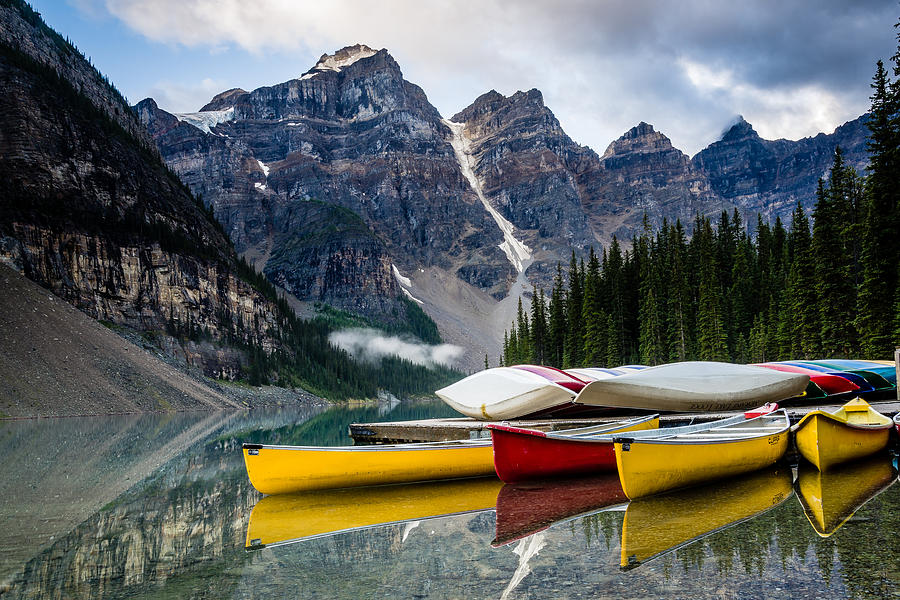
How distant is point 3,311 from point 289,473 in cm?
6976

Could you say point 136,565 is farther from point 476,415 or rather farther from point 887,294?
point 887,294

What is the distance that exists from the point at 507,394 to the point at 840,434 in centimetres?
936

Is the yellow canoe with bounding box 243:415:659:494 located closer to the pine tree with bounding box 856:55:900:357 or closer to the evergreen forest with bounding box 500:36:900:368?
the evergreen forest with bounding box 500:36:900:368

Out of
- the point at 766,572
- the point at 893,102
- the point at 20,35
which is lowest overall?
the point at 766,572

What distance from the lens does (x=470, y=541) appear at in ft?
29.4

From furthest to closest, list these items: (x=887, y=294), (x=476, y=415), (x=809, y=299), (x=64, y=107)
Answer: (x=64, y=107), (x=809, y=299), (x=887, y=294), (x=476, y=415)

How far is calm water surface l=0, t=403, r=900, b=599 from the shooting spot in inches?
270

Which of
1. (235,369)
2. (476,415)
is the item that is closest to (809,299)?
(476,415)

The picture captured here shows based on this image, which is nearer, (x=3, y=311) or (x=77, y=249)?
(x=3, y=311)

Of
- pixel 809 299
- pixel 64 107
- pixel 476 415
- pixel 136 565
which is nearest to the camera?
pixel 136 565

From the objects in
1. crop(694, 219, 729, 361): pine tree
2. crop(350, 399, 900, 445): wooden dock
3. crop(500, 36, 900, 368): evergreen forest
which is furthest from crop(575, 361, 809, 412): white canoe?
crop(694, 219, 729, 361): pine tree

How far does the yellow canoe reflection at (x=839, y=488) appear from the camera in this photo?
934cm

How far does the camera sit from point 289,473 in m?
13.6

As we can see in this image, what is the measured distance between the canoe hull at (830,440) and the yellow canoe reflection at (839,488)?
0.27m
